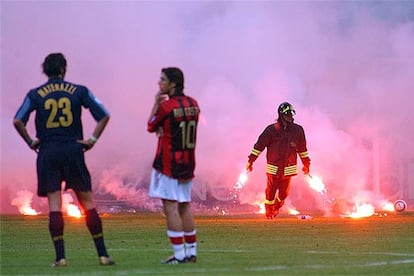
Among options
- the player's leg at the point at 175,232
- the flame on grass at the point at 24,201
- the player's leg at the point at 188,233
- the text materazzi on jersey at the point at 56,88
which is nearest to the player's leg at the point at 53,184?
the text materazzi on jersey at the point at 56,88

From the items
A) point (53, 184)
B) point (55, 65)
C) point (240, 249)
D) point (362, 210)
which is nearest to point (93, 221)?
point (53, 184)

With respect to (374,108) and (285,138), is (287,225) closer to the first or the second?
(285,138)

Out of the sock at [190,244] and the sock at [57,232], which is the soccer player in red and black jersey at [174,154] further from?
the sock at [57,232]

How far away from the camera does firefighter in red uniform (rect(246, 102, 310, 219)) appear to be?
22750mm

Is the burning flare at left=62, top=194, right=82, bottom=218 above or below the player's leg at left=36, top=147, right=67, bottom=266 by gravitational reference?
above

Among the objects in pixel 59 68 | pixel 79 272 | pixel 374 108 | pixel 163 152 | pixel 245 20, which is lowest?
pixel 79 272

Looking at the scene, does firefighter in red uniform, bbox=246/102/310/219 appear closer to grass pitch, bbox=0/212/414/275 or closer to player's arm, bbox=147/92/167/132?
grass pitch, bbox=0/212/414/275

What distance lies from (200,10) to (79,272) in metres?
20.5

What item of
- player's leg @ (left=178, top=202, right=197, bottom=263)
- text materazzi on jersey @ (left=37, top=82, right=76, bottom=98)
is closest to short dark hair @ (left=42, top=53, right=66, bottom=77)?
text materazzi on jersey @ (left=37, top=82, right=76, bottom=98)

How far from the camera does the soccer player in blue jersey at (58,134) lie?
1141cm

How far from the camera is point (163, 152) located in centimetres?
1155

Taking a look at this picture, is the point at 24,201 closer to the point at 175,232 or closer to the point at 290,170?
the point at 290,170

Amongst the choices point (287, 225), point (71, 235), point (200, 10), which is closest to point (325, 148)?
point (200, 10)

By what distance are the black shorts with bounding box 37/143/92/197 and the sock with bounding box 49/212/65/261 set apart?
0.24m
